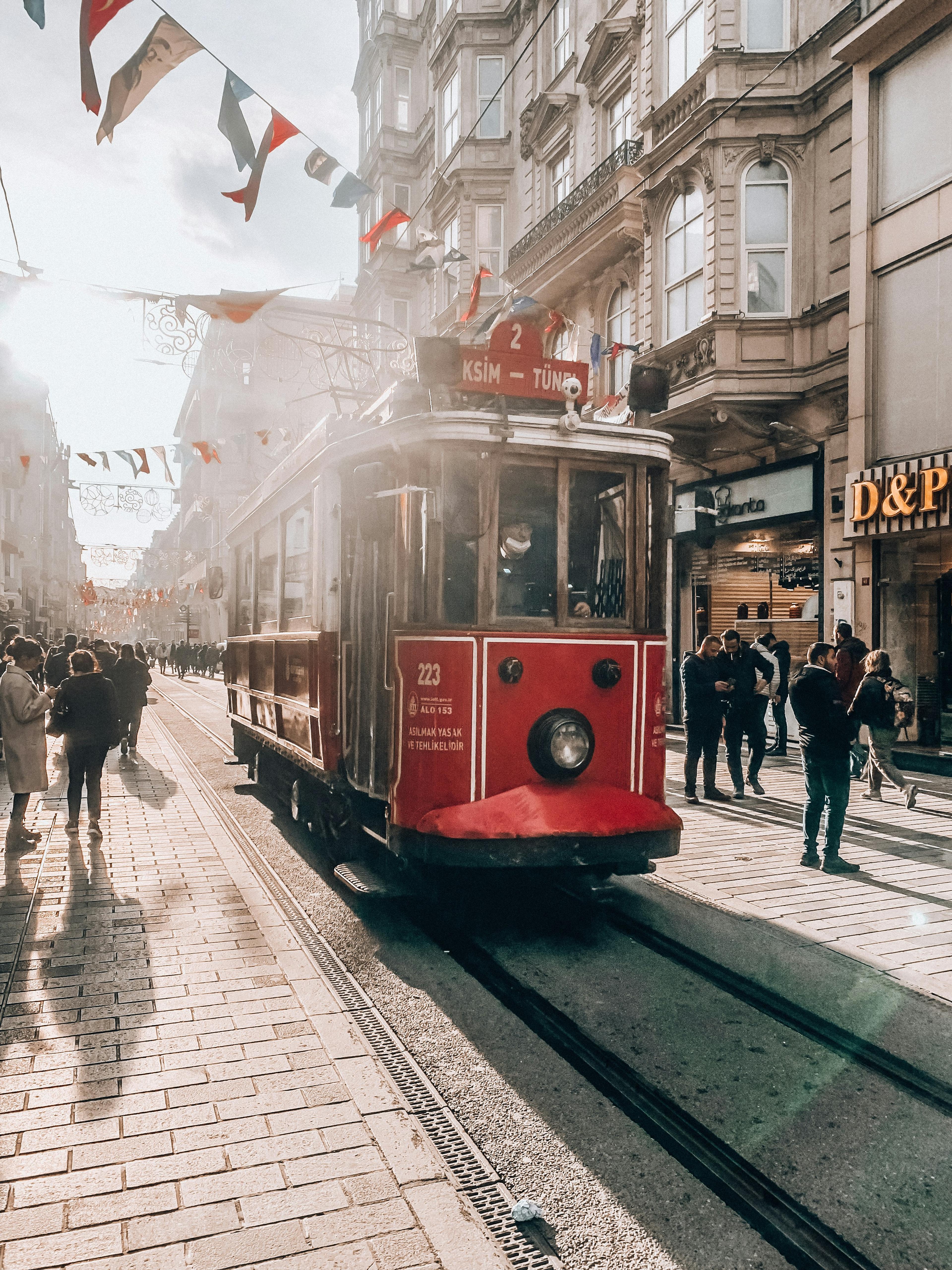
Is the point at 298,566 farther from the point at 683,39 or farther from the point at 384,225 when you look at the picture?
the point at 683,39

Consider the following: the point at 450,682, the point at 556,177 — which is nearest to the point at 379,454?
the point at 450,682

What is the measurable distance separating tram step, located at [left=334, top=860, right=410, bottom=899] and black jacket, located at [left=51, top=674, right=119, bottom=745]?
2.99 m

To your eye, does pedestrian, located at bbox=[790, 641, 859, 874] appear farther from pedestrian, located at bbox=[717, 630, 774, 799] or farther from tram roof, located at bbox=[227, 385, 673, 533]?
pedestrian, located at bbox=[717, 630, 774, 799]

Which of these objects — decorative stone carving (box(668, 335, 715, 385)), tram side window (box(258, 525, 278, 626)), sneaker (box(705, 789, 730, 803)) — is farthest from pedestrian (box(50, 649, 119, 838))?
decorative stone carving (box(668, 335, 715, 385))

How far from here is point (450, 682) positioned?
17.7 feet

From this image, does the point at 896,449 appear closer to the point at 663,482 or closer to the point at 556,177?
the point at 663,482

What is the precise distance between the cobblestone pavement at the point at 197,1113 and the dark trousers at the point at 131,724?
25.1ft

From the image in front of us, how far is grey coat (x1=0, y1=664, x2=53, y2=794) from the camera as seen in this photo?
7.34 m

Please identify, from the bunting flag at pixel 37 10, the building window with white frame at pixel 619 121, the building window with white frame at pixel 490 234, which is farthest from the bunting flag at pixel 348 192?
the building window with white frame at pixel 490 234

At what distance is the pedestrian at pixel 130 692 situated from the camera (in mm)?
13633

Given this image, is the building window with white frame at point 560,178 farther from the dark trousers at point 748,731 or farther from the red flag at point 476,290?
the dark trousers at point 748,731

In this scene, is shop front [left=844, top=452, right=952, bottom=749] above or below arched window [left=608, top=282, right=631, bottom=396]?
below

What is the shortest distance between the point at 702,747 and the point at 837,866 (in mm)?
3370

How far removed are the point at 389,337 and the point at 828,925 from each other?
71.4ft
